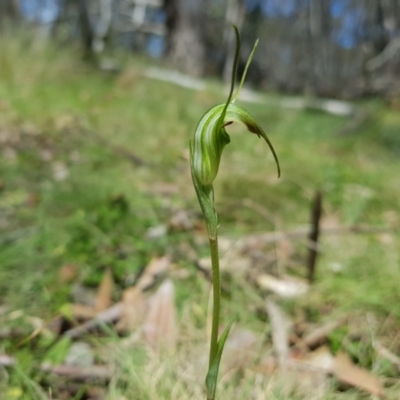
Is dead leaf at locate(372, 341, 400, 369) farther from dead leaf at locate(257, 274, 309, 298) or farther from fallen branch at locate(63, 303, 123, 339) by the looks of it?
fallen branch at locate(63, 303, 123, 339)

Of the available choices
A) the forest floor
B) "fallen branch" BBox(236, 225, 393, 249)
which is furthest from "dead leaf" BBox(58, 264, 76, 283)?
"fallen branch" BBox(236, 225, 393, 249)

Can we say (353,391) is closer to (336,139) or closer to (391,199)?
(391,199)

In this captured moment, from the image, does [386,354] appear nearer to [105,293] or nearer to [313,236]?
[313,236]

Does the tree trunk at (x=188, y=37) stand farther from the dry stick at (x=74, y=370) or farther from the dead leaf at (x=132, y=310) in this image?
the dry stick at (x=74, y=370)

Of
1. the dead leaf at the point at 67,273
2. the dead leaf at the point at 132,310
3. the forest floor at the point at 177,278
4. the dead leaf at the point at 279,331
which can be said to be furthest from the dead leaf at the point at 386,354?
the dead leaf at the point at 67,273

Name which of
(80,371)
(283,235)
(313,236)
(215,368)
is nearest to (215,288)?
(215,368)

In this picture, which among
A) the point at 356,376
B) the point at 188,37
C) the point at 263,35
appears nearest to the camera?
the point at 356,376

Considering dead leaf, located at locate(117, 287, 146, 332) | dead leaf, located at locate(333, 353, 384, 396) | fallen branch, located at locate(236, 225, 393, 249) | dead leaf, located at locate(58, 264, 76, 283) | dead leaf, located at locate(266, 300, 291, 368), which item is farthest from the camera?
fallen branch, located at locate(236, 225, 393, 249)
